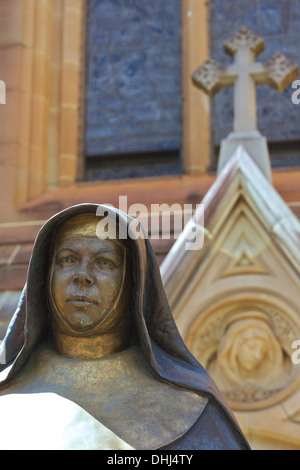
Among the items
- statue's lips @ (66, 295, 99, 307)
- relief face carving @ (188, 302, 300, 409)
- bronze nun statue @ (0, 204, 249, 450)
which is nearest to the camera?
bronze nun statue @ (0, 204, 249, 450)

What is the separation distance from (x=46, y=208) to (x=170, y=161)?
107cm

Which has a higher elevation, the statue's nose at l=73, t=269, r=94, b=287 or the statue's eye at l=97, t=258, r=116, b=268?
the statue's eye at l=97, t=258, r=116, b=268

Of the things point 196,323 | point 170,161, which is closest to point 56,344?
point 196,323

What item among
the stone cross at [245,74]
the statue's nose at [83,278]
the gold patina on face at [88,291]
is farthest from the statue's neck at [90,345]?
the stone cross at [245,74]

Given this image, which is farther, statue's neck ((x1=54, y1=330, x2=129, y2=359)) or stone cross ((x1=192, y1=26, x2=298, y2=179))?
stone cross ((x1=192, y1=26, x2=298, y2=179))

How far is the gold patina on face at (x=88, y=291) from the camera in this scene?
194 centimetres

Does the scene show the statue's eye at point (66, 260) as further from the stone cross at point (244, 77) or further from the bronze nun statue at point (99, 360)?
the stone cross at point (244, 77)

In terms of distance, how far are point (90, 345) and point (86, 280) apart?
15 cm

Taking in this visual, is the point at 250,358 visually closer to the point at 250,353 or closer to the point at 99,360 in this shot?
the point at 250,353

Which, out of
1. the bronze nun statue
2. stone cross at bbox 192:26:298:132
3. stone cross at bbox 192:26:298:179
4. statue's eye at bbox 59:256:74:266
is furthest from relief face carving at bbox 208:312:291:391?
statue's eye at bbox 59:256:74:266

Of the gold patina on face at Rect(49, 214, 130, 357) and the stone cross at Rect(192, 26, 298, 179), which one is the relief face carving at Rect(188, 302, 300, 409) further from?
the gold patina on face at Rect(49, 214, 130, 357)

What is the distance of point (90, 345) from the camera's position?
1.97 metres

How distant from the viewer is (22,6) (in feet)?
21.2

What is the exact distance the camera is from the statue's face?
1940mm
